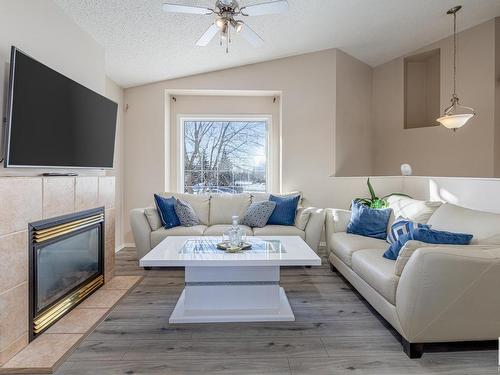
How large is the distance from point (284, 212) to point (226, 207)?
0.85 metres

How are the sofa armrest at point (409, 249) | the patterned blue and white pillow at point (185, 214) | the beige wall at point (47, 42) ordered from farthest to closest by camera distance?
the patterned blue and white pillow at point (185, 214) → the beige wall at point (47, 42) → the sofa armrest at point (409, 249)

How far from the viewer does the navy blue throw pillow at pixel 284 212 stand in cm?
418

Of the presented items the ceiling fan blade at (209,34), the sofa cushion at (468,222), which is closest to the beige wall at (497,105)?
the sofa cushion at (468,222)

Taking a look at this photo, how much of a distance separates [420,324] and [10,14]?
11.2 ft

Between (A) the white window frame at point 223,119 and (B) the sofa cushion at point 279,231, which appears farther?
(A) the white window frame at point 223,119

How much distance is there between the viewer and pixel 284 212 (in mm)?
4207

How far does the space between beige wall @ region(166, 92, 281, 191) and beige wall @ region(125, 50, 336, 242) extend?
298 millimetres

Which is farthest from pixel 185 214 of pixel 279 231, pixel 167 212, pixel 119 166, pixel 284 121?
pixel 284 121

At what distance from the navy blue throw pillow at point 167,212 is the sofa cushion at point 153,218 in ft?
0.18

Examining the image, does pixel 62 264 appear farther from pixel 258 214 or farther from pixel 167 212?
pixel 258 214

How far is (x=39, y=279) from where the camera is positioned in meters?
2.33

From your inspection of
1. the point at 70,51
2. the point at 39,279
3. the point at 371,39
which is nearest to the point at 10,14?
the point at 70,51

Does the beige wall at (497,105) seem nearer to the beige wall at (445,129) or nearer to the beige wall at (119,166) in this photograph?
the beige wall at (445,129)

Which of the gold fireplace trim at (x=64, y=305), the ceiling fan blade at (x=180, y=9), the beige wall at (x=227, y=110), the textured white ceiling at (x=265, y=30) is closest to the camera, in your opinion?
the gold fireplace trim at (x=64, y=305)
